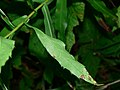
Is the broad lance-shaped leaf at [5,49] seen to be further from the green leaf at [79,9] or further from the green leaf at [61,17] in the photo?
the green leaf at [79,9]

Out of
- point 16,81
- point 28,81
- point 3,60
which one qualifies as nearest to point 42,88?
point 28,81

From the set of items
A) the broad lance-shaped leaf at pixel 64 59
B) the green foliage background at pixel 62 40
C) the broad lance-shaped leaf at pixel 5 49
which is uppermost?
the broad lance-shaped leaf at pixel 5 49

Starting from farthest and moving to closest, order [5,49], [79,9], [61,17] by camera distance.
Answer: [79,9], [61,17], [5,49]

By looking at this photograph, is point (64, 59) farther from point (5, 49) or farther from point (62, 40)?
point (62, 40)

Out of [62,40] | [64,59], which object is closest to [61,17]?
[62,40]

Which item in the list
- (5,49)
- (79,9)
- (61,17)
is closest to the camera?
(5,49)

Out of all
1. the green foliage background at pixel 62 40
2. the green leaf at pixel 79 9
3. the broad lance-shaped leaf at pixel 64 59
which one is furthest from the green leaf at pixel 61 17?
the broad lance-shaped leaf at pixel 64 59

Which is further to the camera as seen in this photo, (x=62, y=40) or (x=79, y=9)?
(x=79, y=9)

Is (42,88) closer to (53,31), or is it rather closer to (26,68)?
(26,68)
